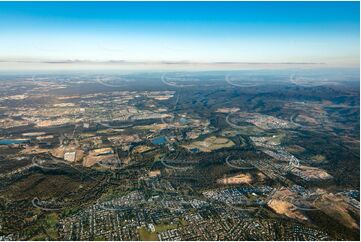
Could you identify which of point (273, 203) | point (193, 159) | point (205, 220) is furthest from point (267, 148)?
point (205, 220)

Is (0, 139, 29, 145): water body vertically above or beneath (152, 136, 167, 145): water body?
above

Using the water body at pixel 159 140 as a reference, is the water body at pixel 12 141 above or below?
above

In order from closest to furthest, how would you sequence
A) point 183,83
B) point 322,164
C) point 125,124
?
point 322,164
point 125,124
point 183,83

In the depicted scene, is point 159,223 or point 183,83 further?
point 183,83

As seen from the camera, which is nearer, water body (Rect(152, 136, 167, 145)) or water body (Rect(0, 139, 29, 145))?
water body (Rect(0, 139, 29, 145))

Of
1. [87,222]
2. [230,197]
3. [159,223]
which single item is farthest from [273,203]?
[87,222]

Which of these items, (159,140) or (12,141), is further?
(159,140)

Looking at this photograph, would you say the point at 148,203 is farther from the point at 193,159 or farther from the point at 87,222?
the point at 193,159

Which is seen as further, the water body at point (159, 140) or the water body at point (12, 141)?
the water body at point (159, 140)

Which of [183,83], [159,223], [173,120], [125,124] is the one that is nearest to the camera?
[159,223]
